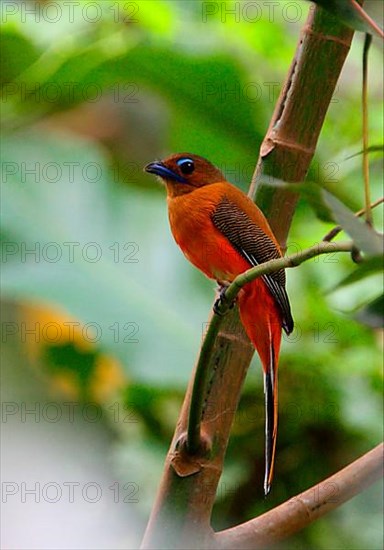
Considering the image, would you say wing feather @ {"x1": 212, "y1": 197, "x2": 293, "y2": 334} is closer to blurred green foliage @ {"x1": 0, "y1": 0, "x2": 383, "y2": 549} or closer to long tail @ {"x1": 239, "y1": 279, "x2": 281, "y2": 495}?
long tail @ {"x1": 239, "y1": 279, "x2": 281, "y2": 495}

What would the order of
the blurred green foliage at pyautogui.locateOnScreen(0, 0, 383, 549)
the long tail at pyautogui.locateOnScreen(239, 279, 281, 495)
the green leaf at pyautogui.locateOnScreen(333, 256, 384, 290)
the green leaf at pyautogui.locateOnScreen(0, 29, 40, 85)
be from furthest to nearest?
the green leaf at pyautogui.locateOnScreen(0, 29, 40, 85)
the blurred green foliage at pyautogui.locateOnScreen(0, 0, 383, 549)
the long tail at pyautogui.locateOnScreen(239, 279, 281, 495)
the green leaf at pyautogui.locateOnScreen(333, 256, 384, 290)

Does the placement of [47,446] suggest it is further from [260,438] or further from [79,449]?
[260,438]

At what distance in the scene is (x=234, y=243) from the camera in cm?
103

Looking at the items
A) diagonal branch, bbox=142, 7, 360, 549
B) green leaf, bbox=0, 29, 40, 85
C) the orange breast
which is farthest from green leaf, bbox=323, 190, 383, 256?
green leaf, bbox=0, 29, 40, 85

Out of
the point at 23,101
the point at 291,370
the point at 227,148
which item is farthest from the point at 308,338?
the point at 23,101

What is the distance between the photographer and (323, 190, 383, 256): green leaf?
0.44 metres

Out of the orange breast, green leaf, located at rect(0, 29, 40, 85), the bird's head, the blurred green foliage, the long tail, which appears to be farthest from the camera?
green leaf, located at rect(0, 29, 40, 85)

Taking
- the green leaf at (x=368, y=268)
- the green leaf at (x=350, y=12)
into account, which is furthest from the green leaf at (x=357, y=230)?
the green leaf at (x=350, y=12)

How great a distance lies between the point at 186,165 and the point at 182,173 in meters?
0.01

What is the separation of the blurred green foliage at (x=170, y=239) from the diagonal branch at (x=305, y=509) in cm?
54

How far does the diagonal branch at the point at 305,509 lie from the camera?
31.1 inches

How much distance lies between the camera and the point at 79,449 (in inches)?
71.7

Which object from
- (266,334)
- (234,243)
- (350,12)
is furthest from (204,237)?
(350,12)

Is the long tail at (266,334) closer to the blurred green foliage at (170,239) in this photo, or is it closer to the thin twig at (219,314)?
the thin twig at (219,314)
